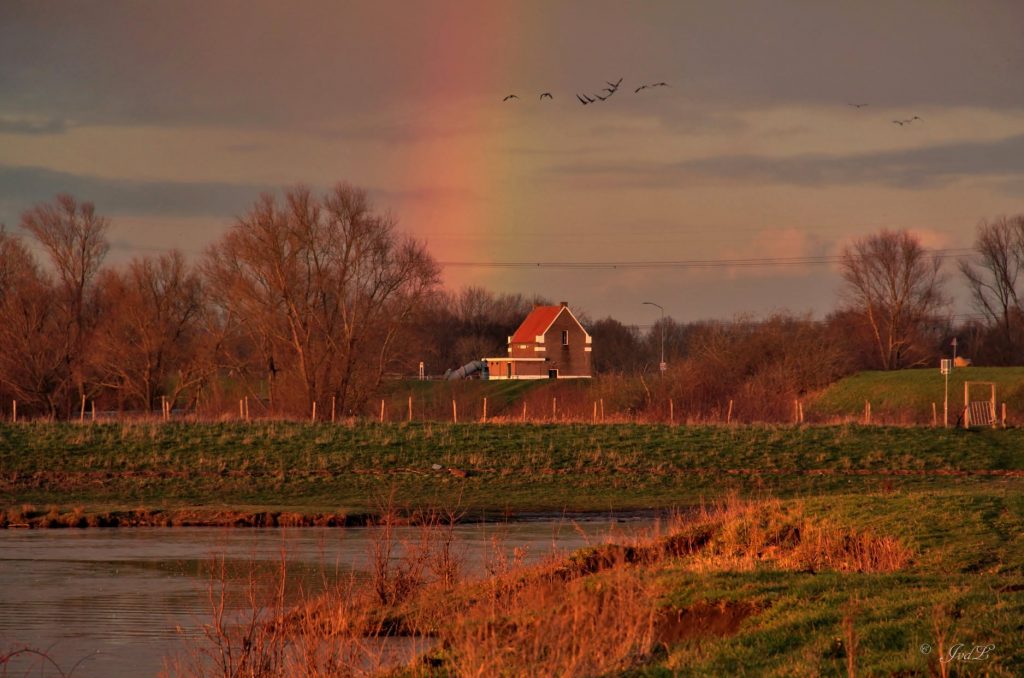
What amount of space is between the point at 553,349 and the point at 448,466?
269 feet

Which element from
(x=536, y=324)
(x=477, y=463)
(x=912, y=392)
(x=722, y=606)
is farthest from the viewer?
(x=536, y=324)

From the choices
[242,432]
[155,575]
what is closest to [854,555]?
[155,575]

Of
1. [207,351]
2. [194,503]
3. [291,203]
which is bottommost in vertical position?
[194,503]

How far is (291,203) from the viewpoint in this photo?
69500 millimetres

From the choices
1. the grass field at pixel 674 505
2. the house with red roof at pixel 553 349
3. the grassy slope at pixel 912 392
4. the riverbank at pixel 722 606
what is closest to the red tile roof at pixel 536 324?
the house with red roof at pixel 553 349

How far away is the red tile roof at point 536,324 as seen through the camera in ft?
411

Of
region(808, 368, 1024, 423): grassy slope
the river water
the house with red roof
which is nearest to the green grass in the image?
the river water

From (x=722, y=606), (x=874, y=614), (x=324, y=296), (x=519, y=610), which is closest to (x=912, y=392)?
(x=324, y=296)

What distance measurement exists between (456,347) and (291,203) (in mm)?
80958

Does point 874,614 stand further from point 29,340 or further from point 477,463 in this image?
point 29,340

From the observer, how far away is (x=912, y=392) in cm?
8512

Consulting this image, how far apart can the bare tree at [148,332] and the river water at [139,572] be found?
169 feet

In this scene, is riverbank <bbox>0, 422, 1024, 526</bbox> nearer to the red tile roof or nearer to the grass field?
the grass field

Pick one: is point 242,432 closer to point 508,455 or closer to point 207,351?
point 508,455
